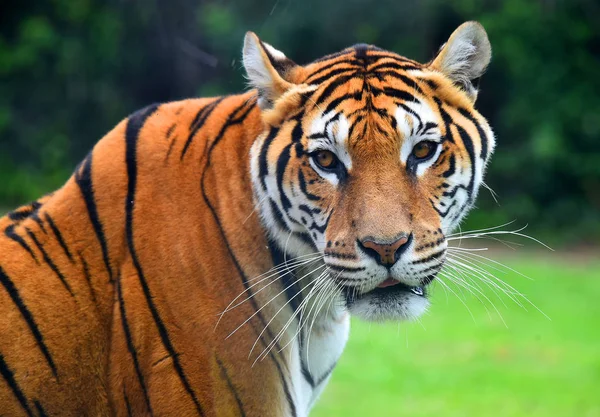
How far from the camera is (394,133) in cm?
242

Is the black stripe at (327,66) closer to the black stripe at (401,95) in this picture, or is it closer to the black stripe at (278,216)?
the black stripe at (401,95)

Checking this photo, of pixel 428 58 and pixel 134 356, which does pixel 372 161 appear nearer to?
pixel 134 356

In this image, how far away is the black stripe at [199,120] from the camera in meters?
2.64

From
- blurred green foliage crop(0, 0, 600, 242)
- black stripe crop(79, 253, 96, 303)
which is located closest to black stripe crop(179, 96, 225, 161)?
black stripe crop(79, 253, 96, 303)

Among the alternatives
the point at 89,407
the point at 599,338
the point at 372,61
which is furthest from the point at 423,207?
the point at 599,338

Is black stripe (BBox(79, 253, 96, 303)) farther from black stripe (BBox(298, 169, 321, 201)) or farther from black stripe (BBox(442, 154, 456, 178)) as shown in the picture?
black stripe (BBox(442, 154, 456, 178))

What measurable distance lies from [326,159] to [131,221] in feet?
1.95

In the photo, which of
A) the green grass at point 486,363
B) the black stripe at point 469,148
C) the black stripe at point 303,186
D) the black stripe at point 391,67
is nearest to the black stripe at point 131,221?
the black stripe at point 303,186

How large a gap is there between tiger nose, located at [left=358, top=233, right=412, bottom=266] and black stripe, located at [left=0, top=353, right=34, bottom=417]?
3.31 ft

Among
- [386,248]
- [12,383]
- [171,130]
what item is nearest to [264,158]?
[171,130]

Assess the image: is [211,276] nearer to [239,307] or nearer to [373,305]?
[239,307]

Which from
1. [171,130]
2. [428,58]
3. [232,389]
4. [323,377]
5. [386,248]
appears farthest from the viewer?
[428,58]

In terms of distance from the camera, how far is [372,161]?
7.91 ft

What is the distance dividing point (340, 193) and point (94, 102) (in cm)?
1071
